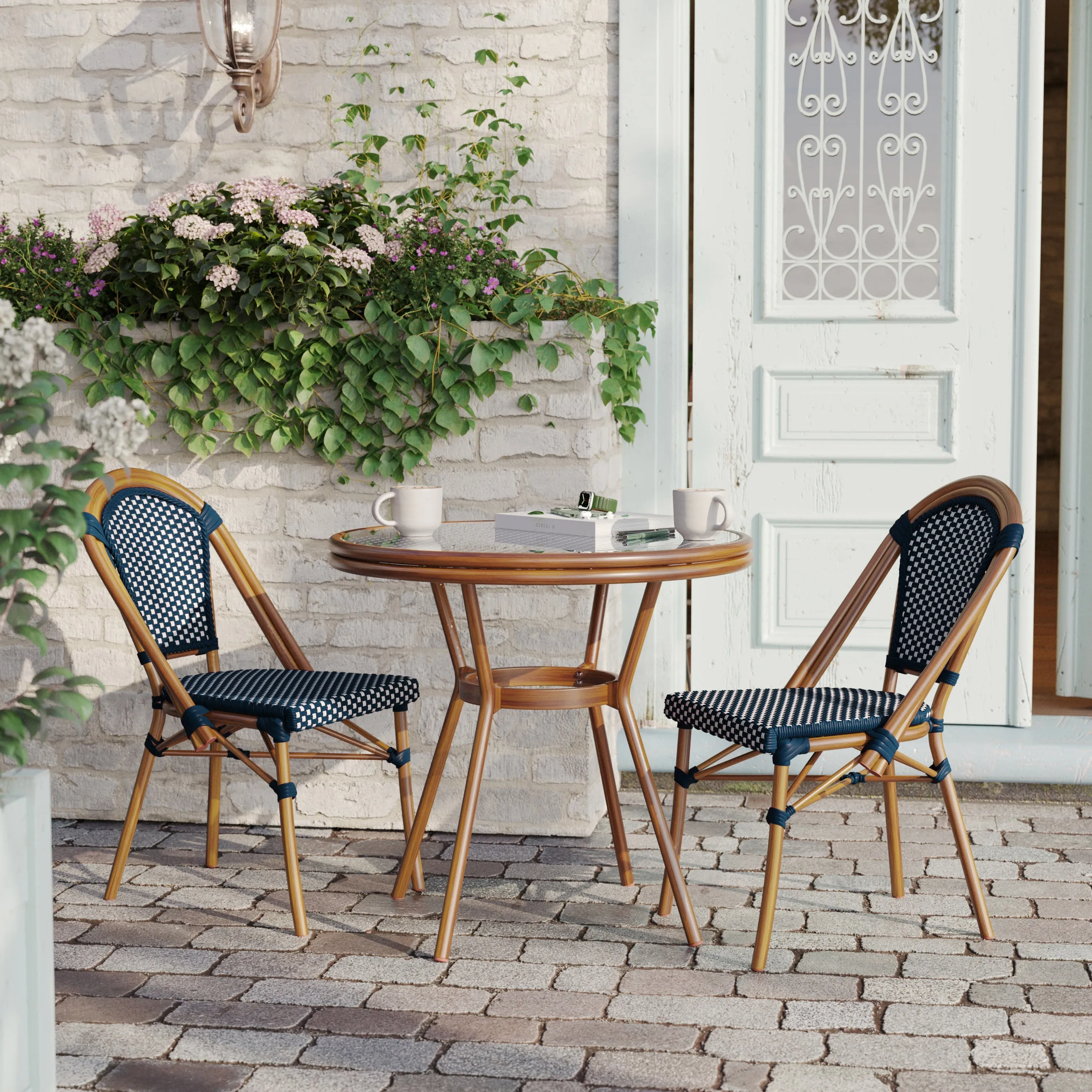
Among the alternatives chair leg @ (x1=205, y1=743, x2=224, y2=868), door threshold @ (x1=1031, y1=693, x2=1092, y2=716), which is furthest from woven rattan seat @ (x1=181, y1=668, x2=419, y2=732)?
door threshold @ (x1=1031, y1=693, x2=1092, y2=716)

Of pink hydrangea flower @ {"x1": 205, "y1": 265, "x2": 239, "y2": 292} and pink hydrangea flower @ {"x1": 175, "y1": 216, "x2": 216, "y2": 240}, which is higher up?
pink hydrangea flower @ {"x1": 175, "y1": 216, "x2": 216, "y2": 240}

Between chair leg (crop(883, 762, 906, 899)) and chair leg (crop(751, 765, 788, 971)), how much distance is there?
1.55 ft

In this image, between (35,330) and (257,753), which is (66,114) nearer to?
(257,753)

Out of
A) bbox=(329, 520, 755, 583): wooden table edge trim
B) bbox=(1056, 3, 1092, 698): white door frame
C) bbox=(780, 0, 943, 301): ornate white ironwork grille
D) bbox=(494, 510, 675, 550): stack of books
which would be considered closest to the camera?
bbox=(329, 520, 755, 583): wooden table edge trim

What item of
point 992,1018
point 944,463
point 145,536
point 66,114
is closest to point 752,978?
point 992,1018

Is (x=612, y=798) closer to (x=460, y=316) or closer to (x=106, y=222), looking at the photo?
(x=460, y=316)

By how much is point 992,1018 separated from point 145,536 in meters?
1.98

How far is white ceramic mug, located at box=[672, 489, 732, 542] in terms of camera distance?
2.78 m

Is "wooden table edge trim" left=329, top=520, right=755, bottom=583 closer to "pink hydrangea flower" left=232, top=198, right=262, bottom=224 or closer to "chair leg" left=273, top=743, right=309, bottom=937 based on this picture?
"chair leg" left=273, top=743, right=309, bottom=937

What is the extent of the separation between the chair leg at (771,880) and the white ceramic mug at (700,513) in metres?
0.49

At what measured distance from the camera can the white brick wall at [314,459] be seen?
353 cm

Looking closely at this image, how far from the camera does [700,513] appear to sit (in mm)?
2785

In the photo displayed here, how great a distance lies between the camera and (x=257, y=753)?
3.04m

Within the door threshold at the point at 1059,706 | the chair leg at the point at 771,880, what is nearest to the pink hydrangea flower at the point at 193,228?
the chair leg at the point at 771,880
